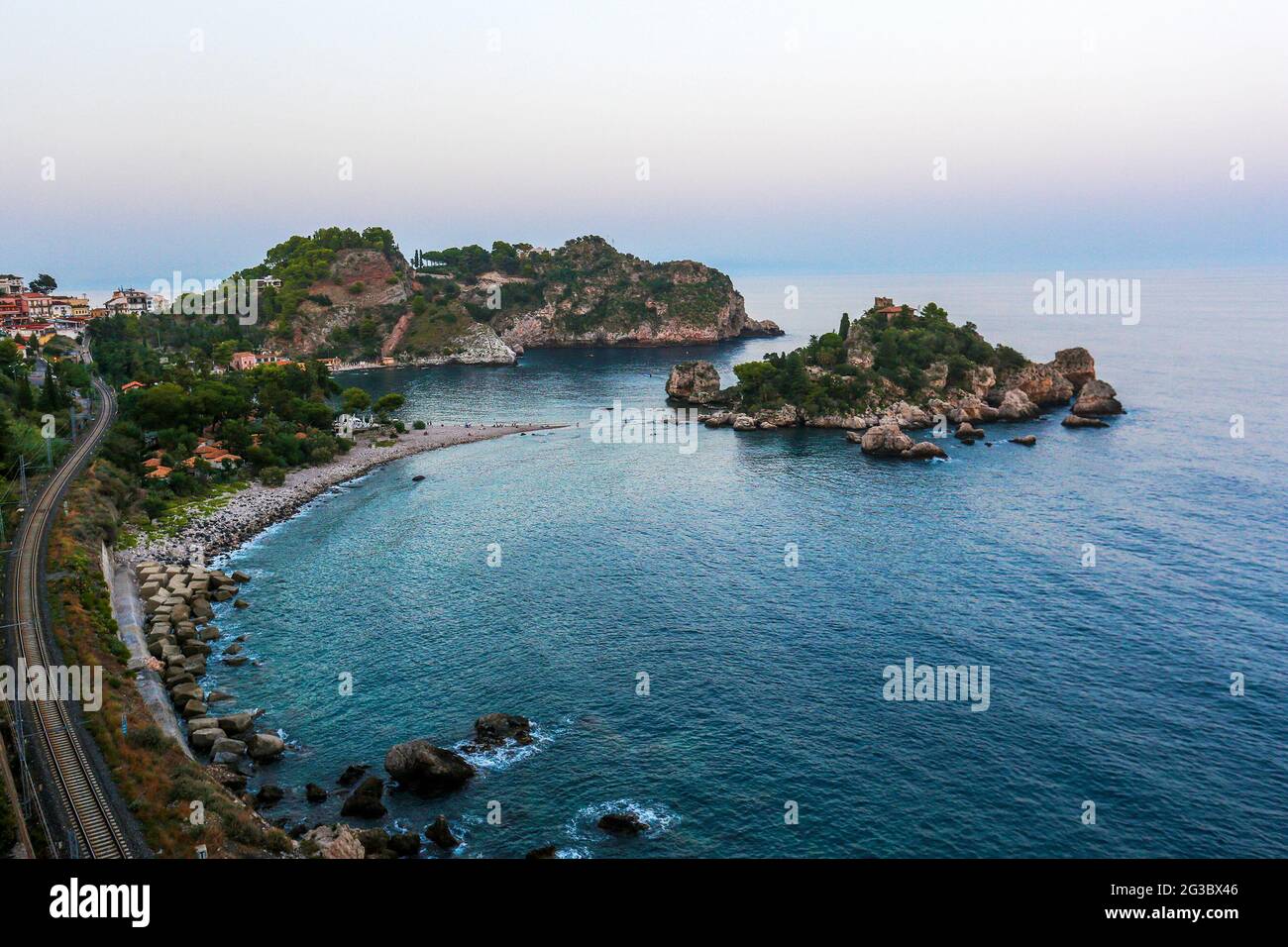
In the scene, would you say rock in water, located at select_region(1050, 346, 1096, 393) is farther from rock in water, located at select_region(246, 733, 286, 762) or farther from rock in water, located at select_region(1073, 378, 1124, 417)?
rock in water, located at select_region(246, 733, 286, 762)

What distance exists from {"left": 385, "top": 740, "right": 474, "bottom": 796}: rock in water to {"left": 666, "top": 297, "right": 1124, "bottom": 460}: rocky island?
78252 mm

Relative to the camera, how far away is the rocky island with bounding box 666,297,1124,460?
110 m

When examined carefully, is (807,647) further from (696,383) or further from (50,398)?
(696,383)

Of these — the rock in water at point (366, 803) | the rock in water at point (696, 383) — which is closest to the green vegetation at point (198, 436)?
the rock in water at point (366, 803)

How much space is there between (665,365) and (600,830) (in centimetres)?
15190

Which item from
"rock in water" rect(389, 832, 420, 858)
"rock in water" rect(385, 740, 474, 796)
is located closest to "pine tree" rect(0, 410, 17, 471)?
"rock in water" rect(385, 740, 474, 796)

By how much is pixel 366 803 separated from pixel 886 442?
74354mm

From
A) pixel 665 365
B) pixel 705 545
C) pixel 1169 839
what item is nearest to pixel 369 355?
pixel 665 365

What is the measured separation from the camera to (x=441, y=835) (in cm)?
3175

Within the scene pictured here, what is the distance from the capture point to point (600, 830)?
32188 millimetres

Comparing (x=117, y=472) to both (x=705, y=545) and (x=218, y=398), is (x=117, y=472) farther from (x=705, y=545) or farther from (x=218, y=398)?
(x=705, y=545)

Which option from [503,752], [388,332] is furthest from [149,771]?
[388,332]

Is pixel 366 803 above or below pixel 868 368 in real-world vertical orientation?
→ below
